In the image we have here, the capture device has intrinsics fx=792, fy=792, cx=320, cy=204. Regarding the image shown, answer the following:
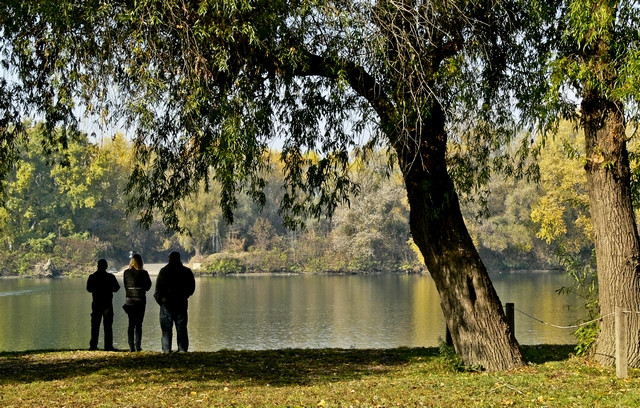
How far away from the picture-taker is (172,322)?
440 inches

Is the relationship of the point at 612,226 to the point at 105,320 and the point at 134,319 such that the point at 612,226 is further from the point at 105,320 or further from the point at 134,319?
the point at 105,320

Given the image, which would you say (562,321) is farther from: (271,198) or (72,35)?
(271,198)

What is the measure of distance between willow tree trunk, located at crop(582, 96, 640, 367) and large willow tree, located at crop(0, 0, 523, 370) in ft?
3.83

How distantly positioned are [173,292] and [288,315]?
57.3 feet

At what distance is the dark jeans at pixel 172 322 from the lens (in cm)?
1123

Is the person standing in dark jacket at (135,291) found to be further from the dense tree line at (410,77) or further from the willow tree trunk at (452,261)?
the willow tree trunk at (452,261)

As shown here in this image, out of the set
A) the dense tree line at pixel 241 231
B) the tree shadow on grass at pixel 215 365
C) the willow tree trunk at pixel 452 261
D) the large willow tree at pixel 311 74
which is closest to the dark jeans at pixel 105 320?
the tree shadow on grass at pixel 215 365

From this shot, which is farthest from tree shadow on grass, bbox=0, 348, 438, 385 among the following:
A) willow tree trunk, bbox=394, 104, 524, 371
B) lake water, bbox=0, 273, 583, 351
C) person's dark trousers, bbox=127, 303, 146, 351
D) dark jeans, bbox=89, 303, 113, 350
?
lake water, bbox=0, 273, 583, 351

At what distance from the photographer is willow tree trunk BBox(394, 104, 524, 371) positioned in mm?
9383

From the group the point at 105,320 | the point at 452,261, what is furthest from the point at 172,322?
the point at 452,261

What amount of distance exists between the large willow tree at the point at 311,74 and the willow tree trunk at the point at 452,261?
15mm

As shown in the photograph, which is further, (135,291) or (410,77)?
(135,291)

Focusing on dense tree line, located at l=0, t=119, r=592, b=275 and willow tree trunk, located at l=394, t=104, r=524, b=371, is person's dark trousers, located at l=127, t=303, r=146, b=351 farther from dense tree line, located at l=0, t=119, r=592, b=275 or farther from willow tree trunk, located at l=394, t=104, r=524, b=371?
dense tree line, located at l=0, t=119, r=592, b=275

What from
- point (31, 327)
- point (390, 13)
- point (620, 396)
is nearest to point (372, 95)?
point (390, 13)
